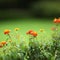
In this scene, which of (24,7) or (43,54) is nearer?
(43,54)

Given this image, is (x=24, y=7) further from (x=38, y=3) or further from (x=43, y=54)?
(x=43, y=54)

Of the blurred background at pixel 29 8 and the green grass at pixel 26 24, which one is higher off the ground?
the blurred background at pixel 29 8

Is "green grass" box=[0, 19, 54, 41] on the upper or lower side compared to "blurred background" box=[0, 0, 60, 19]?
lower

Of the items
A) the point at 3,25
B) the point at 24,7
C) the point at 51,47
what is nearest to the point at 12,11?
the point at 24,7

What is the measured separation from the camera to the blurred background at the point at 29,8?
11.9 m

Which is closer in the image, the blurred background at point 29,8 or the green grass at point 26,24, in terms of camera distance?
the green grass at point 26,24

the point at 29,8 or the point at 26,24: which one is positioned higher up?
the point at 29,8

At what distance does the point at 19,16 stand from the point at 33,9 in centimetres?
108

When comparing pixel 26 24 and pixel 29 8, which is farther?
pixel 29 8

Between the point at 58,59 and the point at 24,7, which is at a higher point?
the point at 24,7

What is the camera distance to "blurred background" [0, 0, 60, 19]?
11914 millimetres

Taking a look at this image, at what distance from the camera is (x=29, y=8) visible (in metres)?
13.0

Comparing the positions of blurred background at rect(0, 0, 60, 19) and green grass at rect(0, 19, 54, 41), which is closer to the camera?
green grass at rect(0, 19, 54, 41)

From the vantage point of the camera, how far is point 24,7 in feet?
42.5
